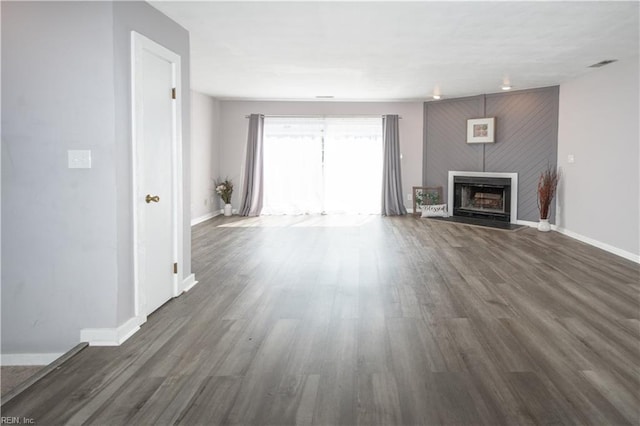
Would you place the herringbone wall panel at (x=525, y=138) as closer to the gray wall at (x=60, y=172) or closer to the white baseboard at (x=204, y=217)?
the white baseboard at (x=204, y=217)

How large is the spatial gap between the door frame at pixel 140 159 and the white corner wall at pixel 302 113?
6.05m

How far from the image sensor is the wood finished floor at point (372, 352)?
2205mm

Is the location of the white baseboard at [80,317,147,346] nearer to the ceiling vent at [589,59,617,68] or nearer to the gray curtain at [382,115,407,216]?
the ceiling vent at [589,59,617,68]

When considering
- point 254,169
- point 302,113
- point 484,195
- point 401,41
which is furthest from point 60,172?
point 484,195

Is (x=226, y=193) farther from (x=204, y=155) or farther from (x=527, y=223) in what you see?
(x=527, y=223)

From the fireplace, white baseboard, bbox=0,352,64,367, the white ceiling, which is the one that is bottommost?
white baseboard, bbox=0,352,64,367

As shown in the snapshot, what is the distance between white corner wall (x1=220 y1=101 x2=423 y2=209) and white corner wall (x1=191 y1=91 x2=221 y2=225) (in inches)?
8.5

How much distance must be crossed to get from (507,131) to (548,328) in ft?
20.4

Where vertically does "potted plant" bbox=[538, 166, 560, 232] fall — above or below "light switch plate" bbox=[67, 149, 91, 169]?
below

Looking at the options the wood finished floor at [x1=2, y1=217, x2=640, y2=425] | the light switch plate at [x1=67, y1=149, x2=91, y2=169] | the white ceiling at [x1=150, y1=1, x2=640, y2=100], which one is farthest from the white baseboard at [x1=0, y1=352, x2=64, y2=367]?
the white ceiling at [x1=150, y1=1, x2=640, y2=100]

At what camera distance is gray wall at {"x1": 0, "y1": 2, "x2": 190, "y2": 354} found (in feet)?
9.81

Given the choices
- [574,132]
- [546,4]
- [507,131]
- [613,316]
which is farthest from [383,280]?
[507,131]

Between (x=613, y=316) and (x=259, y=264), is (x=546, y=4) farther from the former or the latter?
(x=259, y=264)

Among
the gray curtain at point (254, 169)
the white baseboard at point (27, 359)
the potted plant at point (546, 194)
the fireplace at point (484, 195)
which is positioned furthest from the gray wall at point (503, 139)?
the white baseboard at point (27, 359)
